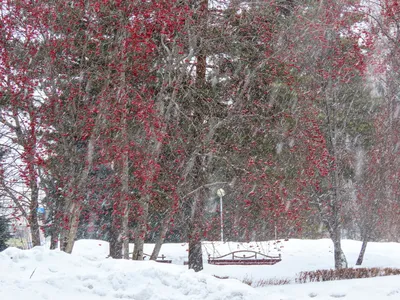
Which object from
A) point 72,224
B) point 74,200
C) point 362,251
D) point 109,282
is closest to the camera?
point 109,282

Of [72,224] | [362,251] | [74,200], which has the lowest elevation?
[362,251]

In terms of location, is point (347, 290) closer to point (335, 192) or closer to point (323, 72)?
point (335, 192)

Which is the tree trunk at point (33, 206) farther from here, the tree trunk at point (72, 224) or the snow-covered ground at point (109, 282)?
the snow-covered ground at point (109, 282)

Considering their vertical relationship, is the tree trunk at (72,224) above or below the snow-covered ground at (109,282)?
above

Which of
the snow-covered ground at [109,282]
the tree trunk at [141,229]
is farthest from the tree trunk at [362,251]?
the tree trunk at [141,229]

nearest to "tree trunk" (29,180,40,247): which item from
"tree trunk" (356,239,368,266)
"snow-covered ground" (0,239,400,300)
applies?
"snow-covered ground" (0,239,400,300)

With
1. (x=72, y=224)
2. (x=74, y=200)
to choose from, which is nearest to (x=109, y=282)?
(x=74, y=200)

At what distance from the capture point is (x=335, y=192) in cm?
1661

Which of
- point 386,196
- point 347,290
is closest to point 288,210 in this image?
point 347,290

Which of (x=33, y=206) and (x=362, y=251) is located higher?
(x=33, y=206)

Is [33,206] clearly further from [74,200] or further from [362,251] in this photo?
[362,251]

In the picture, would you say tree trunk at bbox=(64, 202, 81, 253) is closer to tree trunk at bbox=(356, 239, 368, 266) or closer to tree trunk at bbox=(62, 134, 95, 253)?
tree trunk at bbox=(62, 134, 95, 253)

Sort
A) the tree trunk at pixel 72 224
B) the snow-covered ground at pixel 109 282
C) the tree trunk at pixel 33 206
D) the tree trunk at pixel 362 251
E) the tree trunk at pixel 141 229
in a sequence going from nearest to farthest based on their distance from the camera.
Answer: the snow-covered ground at pixel 109 282 < the tree trunk at pixel 33 206 < the tree trunk at pixel 72 224 < the tree trunk at pixel 141 229 < the tree trunk at pixel 362 251

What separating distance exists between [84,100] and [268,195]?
484cm
